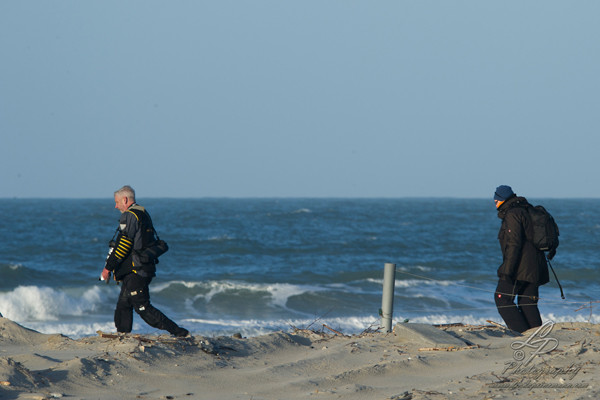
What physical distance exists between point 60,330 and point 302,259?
44.2ft

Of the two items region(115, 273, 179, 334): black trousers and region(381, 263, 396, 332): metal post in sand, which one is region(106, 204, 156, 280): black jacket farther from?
region(381, 263, 396, 332): metal post in sand

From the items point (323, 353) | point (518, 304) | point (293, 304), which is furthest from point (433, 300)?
point (323, 353)

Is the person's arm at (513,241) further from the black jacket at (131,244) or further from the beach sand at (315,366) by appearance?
the black jacket at (131,244)

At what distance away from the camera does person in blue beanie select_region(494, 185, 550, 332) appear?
252 inches

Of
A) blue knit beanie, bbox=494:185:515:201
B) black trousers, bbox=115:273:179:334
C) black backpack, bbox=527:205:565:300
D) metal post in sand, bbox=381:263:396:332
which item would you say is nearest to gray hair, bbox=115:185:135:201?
black trousers, bbox=115:273:179:334

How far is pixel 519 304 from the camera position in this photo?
6.66 meters

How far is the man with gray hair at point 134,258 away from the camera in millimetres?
6035

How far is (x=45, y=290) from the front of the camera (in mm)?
15836

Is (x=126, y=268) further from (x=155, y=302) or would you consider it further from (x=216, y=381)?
(x=155, y=302)

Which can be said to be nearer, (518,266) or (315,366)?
(315,366)

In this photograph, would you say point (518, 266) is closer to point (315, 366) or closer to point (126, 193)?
point (315, 366)

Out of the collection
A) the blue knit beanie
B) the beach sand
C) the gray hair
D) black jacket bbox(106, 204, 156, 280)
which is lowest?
the beach sand

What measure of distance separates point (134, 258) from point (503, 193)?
10.6 feet

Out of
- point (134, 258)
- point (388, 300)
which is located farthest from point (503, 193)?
point (134, 258)
